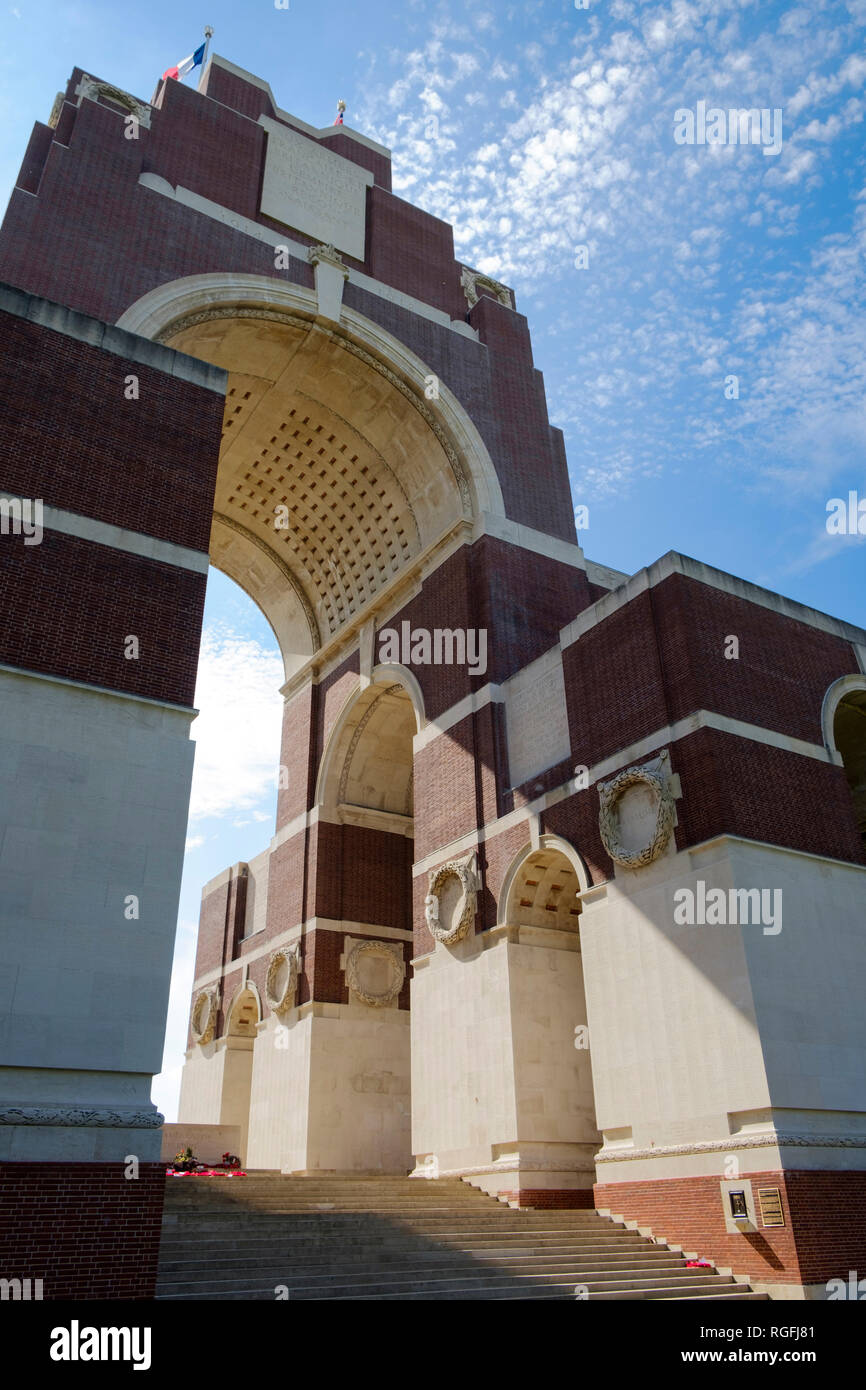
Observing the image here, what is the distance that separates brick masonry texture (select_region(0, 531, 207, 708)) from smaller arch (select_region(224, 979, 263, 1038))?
20178 mm

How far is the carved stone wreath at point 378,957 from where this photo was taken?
88.0 feet

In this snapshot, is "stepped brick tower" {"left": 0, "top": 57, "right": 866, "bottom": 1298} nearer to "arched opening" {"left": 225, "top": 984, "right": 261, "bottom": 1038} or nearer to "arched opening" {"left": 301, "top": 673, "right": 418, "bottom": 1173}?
"arched opening" {"left": 301, "top": 673, "right": 418, "bottom": 1173}

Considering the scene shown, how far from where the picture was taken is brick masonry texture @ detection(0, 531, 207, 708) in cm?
1354

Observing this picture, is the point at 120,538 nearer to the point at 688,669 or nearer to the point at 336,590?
the point at 688,669

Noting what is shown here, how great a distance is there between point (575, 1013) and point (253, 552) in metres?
18.2

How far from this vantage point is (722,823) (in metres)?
16.5

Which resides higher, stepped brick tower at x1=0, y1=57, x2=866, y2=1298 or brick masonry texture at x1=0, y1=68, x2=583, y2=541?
brick masonry texture at x1=0, y1=68, x2=583, y2=541

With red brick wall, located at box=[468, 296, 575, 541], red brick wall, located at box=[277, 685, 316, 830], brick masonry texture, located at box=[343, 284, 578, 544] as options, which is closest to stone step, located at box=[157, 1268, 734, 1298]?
brick masonry texture, located at box=[343, 284, 578, 544]

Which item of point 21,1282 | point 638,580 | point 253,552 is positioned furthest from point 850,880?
point 253,552

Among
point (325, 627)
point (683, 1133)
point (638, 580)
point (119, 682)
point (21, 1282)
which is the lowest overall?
point (21, 1282)

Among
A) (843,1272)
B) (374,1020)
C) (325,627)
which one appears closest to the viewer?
(843,1272)

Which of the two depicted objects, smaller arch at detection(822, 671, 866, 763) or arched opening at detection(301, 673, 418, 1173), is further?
arched opening at detection(301, 673, 418, 1173)
